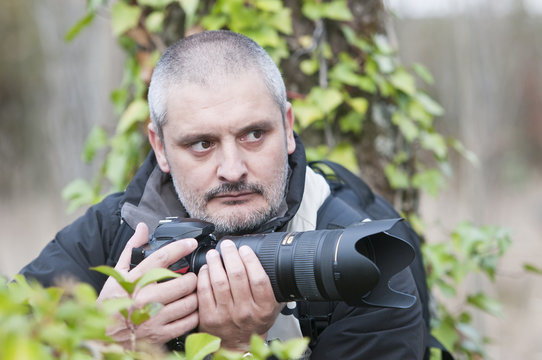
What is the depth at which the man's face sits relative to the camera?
171cm

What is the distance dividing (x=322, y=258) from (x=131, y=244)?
0.48 metres

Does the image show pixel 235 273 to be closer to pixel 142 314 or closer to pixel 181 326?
pixel 181 326

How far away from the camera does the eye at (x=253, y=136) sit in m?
1.74

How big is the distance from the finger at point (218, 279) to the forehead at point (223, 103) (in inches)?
16.0

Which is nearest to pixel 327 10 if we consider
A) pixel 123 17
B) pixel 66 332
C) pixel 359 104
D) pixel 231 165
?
pixel 359 104

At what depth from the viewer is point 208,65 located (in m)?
1.76

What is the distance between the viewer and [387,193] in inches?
104

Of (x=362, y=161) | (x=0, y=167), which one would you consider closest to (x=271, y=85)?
(x=362, y=161)

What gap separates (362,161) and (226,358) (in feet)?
6.05

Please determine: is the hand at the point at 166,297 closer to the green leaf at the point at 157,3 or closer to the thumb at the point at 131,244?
the thumb at the point at 131,244

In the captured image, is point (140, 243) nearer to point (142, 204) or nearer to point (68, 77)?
point (142, 204)

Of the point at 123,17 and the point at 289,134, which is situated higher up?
the point at 123,17

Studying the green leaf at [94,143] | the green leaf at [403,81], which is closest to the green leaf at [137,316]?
the green leaf at [403,81]

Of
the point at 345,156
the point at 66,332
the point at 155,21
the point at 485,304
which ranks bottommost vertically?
the point at 485,304
